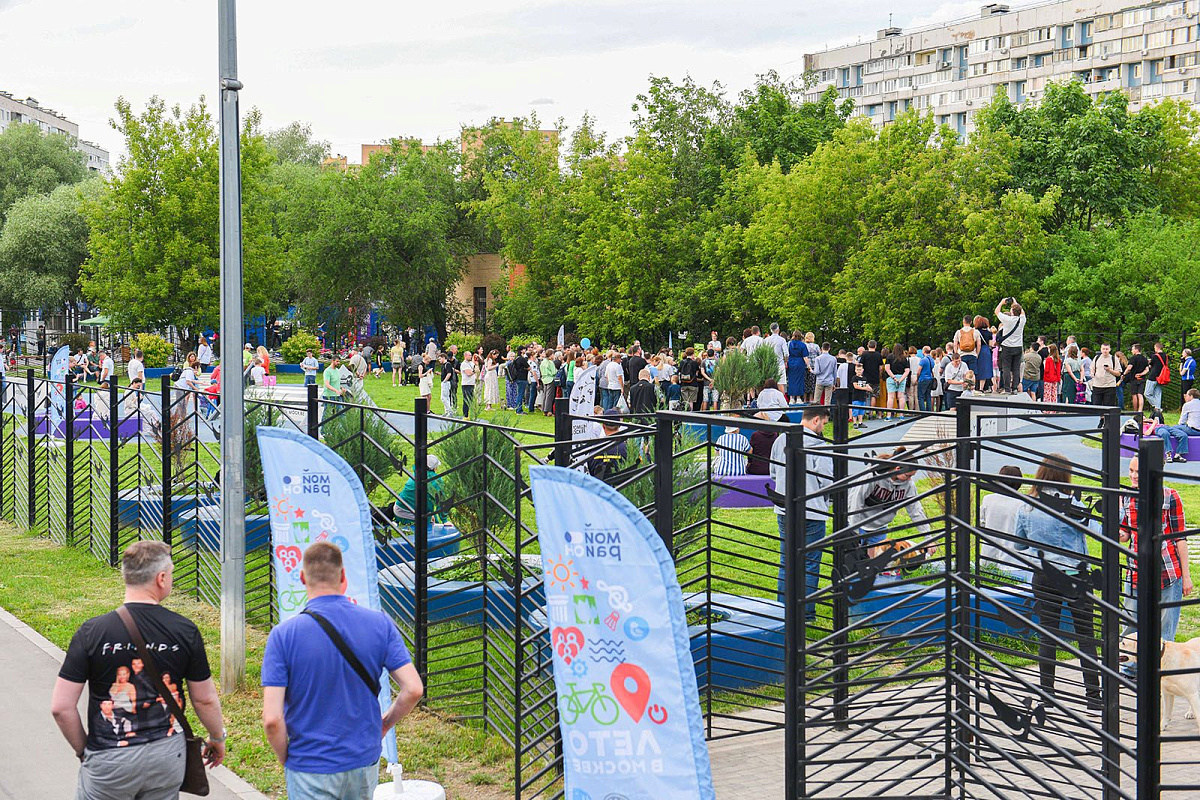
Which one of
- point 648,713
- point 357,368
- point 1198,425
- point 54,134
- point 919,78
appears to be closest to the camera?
point 648,713

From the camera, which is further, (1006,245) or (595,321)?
(595,321)

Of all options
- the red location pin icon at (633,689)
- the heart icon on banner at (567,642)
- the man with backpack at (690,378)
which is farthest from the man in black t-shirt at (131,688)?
the man with backpack at (690,378)

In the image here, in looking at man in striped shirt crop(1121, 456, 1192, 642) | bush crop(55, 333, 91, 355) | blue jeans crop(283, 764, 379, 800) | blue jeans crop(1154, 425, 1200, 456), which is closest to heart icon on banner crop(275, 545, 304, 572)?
blue jeans crop(283, 764, 379, 800)

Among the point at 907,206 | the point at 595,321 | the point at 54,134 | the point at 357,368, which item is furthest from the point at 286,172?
the point at 907,206

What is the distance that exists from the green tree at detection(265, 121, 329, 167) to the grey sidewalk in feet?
250

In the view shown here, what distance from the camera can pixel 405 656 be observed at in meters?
5.32

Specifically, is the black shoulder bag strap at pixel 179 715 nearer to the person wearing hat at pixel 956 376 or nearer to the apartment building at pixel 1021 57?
the person wearing hat at pixel 956 376

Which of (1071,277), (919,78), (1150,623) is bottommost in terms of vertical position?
(1150,623)

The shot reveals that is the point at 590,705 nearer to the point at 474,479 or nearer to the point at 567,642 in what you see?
the point at 567,642

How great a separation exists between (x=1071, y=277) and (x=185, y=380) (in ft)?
75.7

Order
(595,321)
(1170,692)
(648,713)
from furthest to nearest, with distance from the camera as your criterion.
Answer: (595,321) → (1170,692) → (648,713)

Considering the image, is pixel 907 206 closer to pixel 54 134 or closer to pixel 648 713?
pixel 648 713

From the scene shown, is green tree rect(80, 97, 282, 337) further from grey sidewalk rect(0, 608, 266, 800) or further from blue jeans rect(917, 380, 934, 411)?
grey sidewalk rect(0, 608, 266, 800)

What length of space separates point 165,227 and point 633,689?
163 feet
